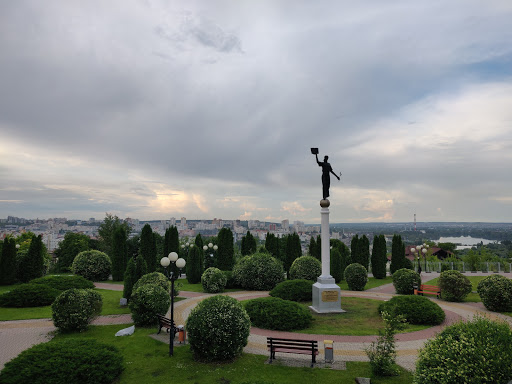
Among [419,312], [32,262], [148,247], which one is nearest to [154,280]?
[419,312]

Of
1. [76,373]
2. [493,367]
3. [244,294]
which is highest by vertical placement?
[493,367]

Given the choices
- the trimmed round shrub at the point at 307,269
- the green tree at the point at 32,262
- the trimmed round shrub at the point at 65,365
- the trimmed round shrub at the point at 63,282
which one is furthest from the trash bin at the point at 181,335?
the green tree at the point at 32,262

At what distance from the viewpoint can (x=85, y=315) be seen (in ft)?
42.1

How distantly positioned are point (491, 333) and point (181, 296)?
18310 mm

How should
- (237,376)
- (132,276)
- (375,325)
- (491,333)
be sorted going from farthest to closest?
(132,276), (375,325), (237,376), (491,333)

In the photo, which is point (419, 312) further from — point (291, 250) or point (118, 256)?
point (118, 256)

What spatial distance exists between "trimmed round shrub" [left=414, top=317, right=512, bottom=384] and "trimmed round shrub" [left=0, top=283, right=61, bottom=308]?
19.5m

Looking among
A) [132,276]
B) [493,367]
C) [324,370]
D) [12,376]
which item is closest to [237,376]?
[324,370]

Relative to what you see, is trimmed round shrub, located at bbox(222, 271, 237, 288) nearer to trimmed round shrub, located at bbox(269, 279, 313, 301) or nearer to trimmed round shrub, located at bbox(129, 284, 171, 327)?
trimmed round shrub, located at bbox(269, 279, 313, 301)

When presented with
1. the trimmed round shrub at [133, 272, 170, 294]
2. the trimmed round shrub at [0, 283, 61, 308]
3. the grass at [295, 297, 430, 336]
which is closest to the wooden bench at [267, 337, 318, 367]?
the grass at [295, 297, 430, 336]

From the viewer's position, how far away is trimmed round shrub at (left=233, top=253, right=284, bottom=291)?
23.6m

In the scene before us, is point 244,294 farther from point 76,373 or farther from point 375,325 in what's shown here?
point 76,373

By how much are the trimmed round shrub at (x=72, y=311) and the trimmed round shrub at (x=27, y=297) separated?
6650 millimetres

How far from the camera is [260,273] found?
2358 centimetres
